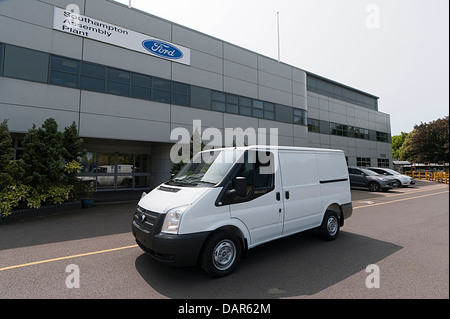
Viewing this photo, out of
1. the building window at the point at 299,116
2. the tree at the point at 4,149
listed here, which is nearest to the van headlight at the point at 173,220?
the tree at the point at 4,149

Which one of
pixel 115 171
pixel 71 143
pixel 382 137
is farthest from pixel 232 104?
pixel 382 137

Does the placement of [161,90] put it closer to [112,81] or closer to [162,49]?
[162,49]

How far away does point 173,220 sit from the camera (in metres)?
3.30

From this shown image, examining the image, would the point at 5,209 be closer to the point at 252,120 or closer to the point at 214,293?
the point at 214,293

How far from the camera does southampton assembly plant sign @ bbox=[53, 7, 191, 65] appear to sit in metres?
11.1

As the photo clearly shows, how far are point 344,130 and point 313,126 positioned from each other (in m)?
5.96

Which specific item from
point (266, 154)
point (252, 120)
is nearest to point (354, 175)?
point (252, 120)

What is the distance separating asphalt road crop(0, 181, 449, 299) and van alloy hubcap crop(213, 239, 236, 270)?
0.68ft

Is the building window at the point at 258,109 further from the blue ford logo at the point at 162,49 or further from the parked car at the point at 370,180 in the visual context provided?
Answer: the parked car at the point at 370,180

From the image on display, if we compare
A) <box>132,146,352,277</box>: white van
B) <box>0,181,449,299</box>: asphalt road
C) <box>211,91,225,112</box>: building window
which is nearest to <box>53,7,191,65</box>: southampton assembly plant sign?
<box>211,91,225,112</box>: building window

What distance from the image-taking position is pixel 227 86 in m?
16.0

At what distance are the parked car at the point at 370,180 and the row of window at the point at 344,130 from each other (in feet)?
25.8

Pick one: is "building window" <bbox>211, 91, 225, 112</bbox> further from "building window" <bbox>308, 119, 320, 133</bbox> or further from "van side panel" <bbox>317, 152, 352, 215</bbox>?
"building window" <bbox>308, 119, 320, 133</bbox>

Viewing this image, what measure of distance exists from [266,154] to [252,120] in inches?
513
